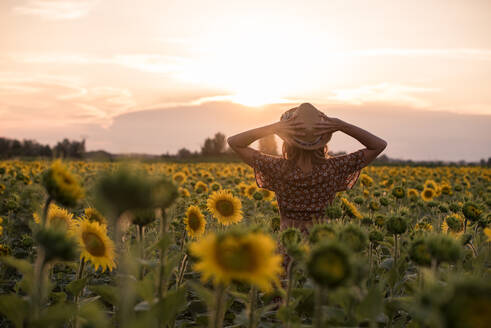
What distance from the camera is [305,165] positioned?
3.99m

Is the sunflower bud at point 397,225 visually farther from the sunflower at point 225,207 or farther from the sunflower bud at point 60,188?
the sunflower at point 225,207

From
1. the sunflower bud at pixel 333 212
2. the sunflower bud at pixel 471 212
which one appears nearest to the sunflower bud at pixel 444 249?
the sunflower bud at pixel 333 212

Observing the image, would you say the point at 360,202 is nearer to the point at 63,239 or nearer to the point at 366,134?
the point at 366,134

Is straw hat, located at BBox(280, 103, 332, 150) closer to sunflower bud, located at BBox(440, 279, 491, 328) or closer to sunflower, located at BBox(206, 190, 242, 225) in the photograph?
sunflower, located at BBox(206, 190, 242, 225)

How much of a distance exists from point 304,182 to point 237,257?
280 cm

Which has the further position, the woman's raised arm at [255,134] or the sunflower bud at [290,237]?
the woman's raised arm at [255,134]

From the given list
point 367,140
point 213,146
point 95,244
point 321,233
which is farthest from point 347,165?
point 213,146

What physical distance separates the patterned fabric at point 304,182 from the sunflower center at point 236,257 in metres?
2.74

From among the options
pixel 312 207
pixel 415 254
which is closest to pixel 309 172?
pixel 312 207

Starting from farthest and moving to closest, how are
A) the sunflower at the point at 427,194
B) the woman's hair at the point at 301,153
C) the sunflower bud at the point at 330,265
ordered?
the sunflower at the point at 427,194, the woman's hair at the point at 301,153, the sunflower bud at the point at 330,265

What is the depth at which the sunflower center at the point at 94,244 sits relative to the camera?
2.29m

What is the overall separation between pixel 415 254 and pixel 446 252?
21 centimetres

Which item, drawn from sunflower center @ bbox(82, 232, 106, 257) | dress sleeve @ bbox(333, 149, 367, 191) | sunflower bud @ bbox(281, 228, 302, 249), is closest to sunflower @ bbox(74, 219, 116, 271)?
sunflower center @ bbox(82, 232, 106, 257)

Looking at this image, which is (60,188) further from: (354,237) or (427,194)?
(427,194)
